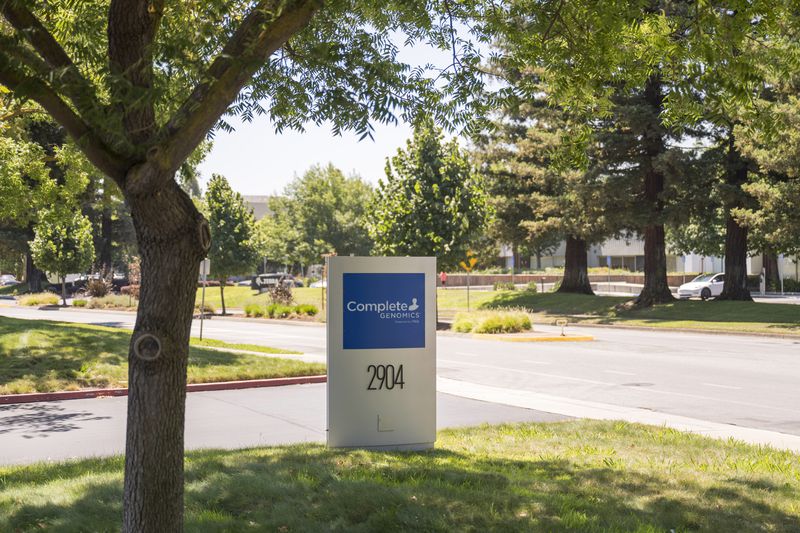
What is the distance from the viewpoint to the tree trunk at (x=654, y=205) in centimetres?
3516

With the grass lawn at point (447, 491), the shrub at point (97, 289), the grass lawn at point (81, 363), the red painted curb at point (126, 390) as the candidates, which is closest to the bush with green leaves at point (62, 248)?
the shrub at point (97, 289)

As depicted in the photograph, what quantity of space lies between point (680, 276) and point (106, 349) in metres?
62.5

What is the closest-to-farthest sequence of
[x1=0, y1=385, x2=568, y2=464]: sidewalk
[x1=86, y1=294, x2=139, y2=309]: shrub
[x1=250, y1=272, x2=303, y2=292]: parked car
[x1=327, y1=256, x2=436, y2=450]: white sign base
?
[x1=327, y1=256, x2=436, y2=450]: white sign base → [x1=0, y1=385, x2=568, y2=464]: sidewalk → [x1=86, y1=294, x2=139, y2=309]: shrub → [x1=250, y1=272, x2=303, y2=292]: parked car

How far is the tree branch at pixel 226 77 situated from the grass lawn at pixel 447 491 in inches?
98.5

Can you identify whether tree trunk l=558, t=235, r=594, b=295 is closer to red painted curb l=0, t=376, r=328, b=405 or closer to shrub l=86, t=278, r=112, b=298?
shrub l=86, t=278, r=112, b=298

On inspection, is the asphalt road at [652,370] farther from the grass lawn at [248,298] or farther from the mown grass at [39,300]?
the mown grass at [39,300]

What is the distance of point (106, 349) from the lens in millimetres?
16531

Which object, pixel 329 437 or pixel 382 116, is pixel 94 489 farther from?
pixel 382 116

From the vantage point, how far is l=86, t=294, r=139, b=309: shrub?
49.7m

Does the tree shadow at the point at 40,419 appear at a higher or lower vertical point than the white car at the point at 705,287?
lower

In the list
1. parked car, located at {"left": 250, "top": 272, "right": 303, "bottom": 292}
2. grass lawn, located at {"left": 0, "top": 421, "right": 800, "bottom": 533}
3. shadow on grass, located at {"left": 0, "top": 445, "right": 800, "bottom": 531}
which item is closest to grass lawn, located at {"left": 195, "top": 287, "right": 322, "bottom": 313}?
parked car, located at {"left": 250, "top": 272, "right": 303, "bottom": 292}

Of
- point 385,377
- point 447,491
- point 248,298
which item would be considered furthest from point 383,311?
point 248,298

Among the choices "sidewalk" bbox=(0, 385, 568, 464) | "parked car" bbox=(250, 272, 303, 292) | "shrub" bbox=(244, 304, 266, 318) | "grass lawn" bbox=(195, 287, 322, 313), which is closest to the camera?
"sidewalk" bbox=(0, 385, 568, 464)

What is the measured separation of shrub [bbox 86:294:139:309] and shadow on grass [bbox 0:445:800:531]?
144 ft
